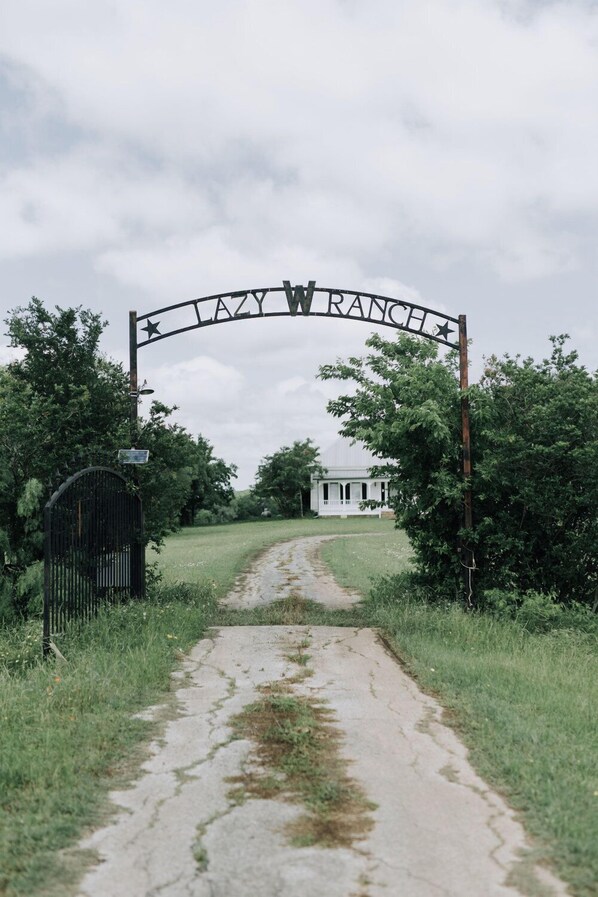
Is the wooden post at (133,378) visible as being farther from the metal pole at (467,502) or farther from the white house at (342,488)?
the white house at (342,488)

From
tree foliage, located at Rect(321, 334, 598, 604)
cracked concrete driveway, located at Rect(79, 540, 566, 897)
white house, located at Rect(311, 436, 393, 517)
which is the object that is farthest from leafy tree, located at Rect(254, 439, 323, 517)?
cracked concrete driveway, located at Rect(79, 540, 566, 897)

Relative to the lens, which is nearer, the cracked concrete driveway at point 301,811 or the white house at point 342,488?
the cracked concrete driveway at point 301,811

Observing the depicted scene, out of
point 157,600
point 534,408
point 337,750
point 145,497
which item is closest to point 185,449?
point 145,497

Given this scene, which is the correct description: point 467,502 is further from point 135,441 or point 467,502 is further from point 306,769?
point 306,769

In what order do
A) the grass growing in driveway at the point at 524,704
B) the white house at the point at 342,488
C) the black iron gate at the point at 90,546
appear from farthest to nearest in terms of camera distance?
1. the white house at the point at 342,488
2. the black iron gate at the point at 90,546
3. the grass growing in driveway at the point at 524,704

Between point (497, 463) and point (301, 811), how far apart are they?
8.82 meters

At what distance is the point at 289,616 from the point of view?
12.4m

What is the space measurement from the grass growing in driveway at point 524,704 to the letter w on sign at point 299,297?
4868 millimetres

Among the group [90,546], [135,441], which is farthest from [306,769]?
[135,441]

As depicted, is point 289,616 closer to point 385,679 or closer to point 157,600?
point 157,600

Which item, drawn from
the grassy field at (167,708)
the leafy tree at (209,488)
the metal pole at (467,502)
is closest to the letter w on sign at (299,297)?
the metal pole at (467,502)

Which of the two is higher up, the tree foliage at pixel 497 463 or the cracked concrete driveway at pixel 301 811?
the tree foliage at pixel 497 463

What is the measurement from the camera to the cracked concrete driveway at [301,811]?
3.86 metres

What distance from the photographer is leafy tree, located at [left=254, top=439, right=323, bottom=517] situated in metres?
68.2
